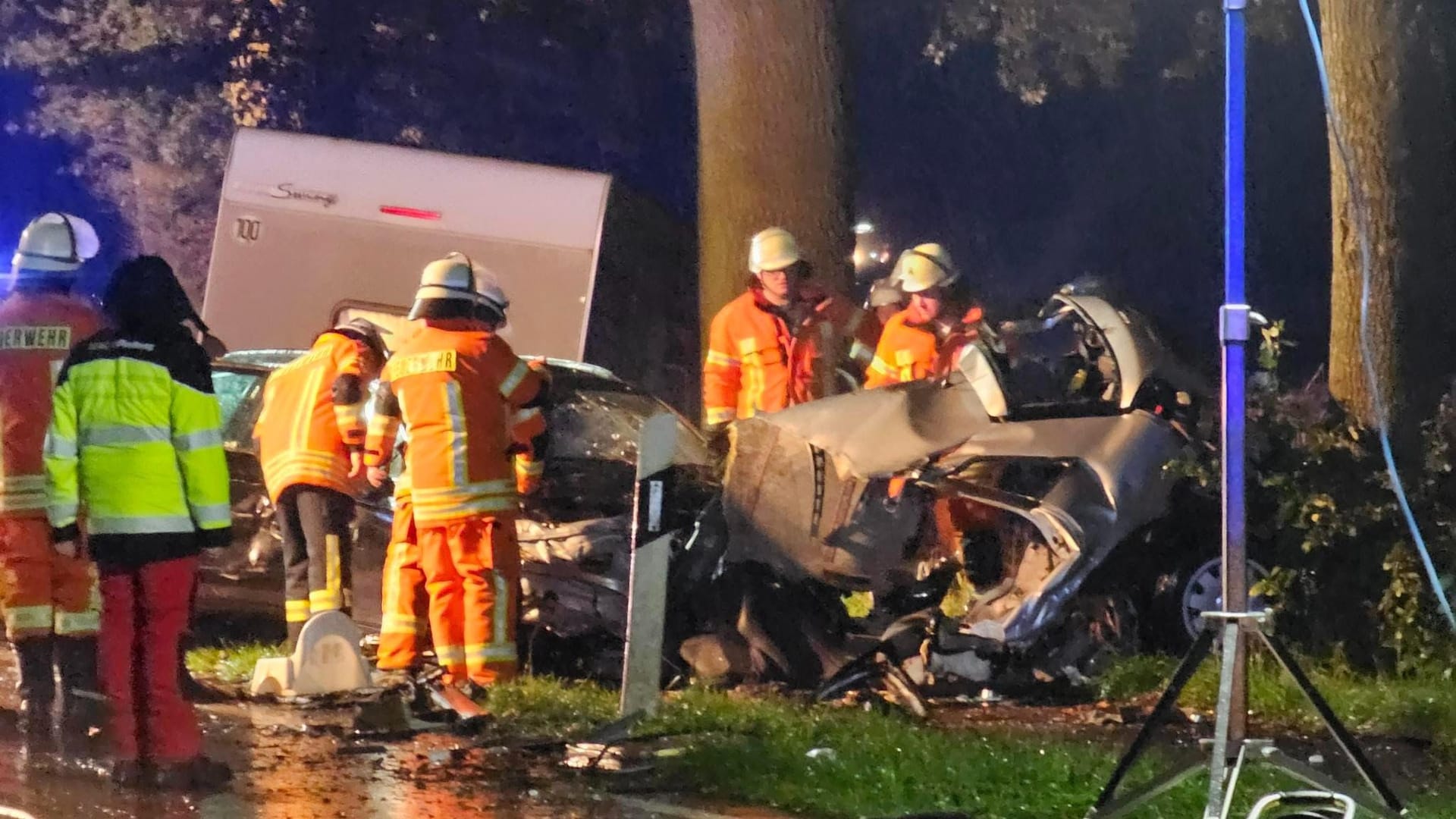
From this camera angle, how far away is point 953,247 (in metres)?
27.1

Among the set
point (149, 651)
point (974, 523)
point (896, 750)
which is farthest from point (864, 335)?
point (149, 651)

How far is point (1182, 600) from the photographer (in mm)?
7484

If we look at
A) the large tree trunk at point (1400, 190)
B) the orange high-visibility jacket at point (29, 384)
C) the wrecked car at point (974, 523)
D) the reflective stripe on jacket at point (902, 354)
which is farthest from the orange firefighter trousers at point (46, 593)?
the large tree trunk at point (1400, 190)

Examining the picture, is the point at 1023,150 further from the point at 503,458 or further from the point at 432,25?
the point at 503,458

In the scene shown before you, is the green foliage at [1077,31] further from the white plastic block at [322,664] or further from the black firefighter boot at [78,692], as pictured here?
the black firefighter boot at [78,692]

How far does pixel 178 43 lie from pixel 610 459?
14.0 meters

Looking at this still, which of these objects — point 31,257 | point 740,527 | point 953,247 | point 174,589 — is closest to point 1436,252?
point 740,527

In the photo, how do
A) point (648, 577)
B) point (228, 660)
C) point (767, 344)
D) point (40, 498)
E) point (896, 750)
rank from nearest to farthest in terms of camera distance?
point (896, 750), point (648, 577), point (40, 498), point (228, 660), point (767, 344)

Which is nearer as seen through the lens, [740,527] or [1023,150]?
[740,527]

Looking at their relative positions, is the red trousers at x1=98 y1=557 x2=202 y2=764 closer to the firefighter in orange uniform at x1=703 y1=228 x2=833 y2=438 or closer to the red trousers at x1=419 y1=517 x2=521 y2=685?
the red trousers at x1=419 y1=517 x2=521 y2=685

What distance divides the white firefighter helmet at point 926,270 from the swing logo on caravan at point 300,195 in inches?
209

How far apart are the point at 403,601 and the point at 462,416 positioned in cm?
89

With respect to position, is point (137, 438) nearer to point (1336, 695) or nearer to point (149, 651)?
point (149, 651)

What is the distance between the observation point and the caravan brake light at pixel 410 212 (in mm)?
12914
